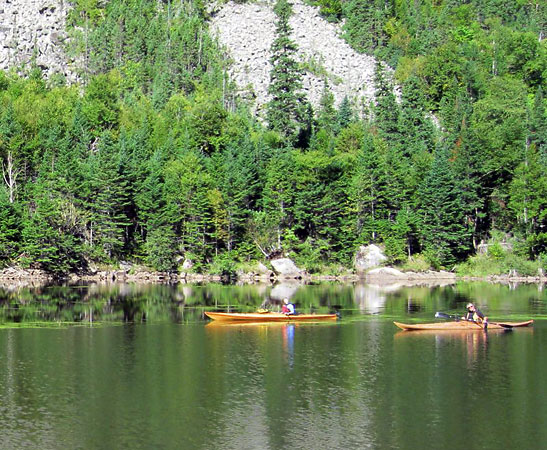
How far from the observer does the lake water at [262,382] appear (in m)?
33.2

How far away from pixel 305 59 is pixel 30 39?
67.8 metres

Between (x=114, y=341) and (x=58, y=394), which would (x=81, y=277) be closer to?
(x=114, y=341)

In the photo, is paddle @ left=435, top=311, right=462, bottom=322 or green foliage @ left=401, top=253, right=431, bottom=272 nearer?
paddle @ left=435, top=311, right=462, bottom=322

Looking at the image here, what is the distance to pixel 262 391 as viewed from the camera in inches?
1602

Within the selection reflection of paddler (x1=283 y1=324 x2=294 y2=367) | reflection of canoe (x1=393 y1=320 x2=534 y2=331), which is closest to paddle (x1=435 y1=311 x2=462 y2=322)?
reflection of canoe (x1=393 y1=320 x2=534 y2=331)

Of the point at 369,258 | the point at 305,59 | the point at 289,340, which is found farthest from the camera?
the point at 305,59

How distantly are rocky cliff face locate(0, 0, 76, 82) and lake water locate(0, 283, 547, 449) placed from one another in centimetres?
12341

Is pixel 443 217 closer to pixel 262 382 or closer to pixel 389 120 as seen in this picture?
pixel 389 120

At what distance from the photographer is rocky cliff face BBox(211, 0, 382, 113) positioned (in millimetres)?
174375

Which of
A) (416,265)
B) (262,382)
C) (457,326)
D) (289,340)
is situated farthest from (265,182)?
(262,382)

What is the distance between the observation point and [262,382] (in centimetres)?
4281

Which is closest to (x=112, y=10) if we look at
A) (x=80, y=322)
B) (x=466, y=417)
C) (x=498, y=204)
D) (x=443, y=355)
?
(x=498, y=204)

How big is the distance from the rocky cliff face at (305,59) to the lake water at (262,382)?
107 meters

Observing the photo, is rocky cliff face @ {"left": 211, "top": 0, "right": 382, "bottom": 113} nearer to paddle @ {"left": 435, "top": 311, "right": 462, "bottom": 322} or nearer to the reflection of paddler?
paddle @ {"left": 435, "top": 311, "right": 462, "bottom": 322}
